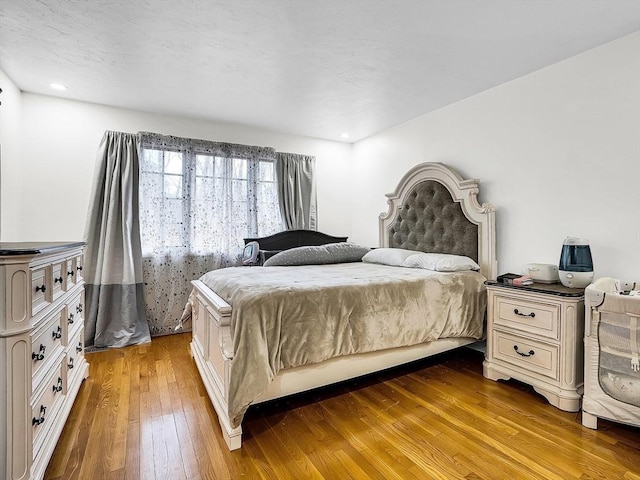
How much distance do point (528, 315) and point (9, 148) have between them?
443 cm

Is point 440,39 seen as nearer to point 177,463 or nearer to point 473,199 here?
point 473,199

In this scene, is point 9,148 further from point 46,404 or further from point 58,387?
point 46,404

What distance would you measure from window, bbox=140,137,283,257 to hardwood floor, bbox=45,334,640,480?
66.7 inches

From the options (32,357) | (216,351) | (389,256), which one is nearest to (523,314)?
(389,256)

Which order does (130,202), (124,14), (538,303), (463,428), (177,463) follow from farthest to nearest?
(130,202), (538,303), (124,14), (463,428), (177,463)

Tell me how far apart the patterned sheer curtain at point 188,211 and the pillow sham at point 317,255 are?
899mm

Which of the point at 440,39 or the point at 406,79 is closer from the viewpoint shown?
the point at 440,39

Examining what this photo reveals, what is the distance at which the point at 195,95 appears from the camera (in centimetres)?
311

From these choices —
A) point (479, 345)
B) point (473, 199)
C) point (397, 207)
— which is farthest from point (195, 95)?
point (479, 345)

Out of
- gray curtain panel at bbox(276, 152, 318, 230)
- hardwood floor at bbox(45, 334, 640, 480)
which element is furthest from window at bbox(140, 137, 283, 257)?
hardwood floor at bbox(45, 334, 640, 480)

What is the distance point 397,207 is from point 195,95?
2503 mm

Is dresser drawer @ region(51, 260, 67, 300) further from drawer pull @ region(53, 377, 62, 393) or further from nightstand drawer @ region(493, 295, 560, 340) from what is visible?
nightstand drawer @ region(493, 295, 560, 340)

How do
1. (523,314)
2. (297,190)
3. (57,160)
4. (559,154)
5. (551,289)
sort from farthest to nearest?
(297,190), (57,160), (559,154), (523,314), (551,289)

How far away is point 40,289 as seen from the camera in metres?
1.46
